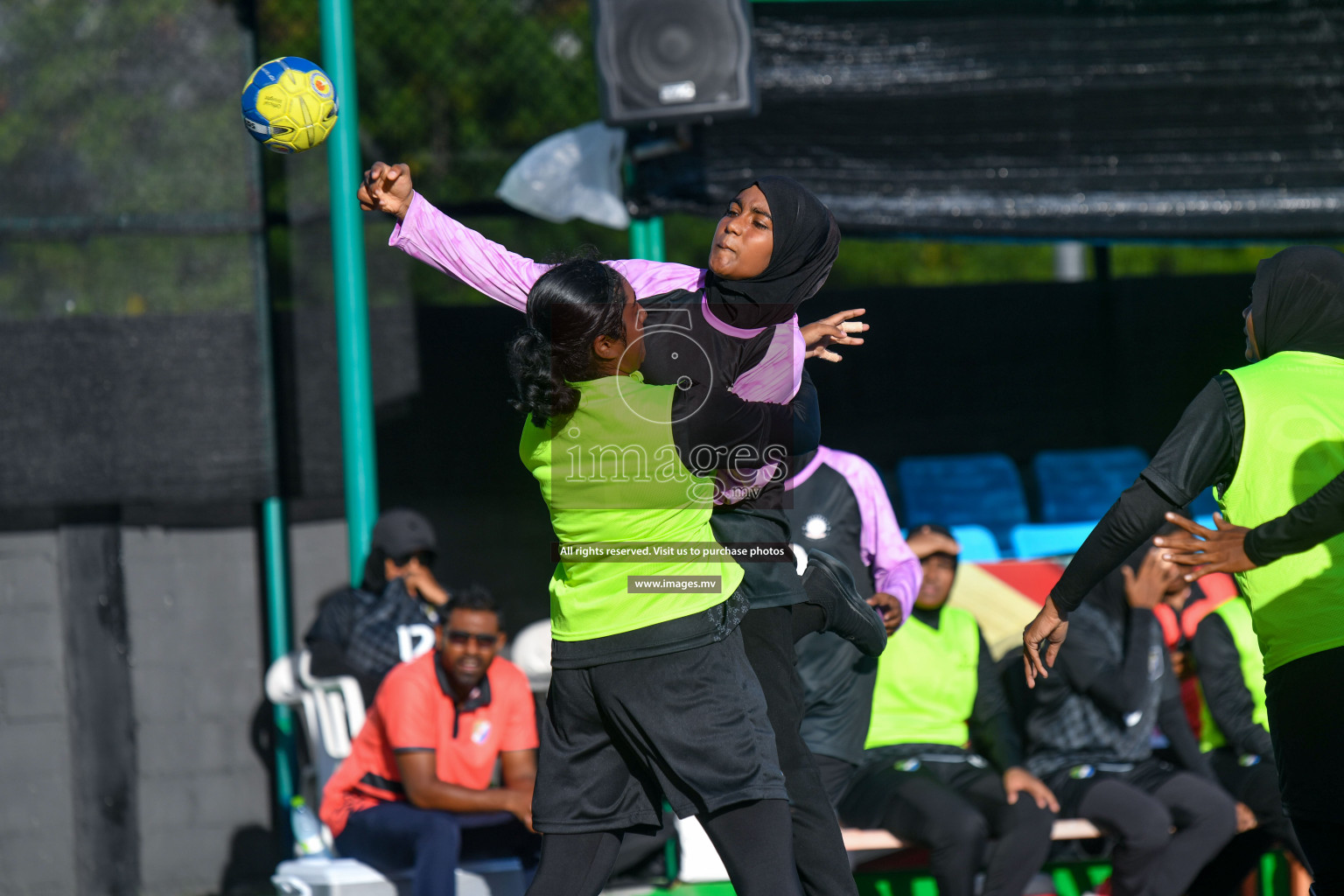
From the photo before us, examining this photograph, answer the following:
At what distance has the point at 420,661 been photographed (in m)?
4.37

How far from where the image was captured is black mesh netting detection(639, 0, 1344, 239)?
506 centimetres

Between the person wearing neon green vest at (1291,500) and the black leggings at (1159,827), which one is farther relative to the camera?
the black leggings at (1159,827)

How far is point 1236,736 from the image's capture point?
460 centimetres

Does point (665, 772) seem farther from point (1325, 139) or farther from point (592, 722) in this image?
point (1325, 139)

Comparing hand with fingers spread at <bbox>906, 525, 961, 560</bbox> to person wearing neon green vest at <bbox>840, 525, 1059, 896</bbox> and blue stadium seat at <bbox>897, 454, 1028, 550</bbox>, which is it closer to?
person wearing neon green vest at <bbox>840, 525, 1059, 896</bbox>

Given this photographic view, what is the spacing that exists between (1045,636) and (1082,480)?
146 inches

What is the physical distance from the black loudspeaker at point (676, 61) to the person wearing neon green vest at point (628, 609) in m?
2.36

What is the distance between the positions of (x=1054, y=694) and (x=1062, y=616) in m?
2.05

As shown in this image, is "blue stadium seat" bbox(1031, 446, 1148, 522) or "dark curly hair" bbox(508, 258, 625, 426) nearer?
"dark curly hair" bbox(508, 258, 625, 426)

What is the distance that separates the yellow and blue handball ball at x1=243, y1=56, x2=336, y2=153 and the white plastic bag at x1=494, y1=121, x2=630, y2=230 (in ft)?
7.26

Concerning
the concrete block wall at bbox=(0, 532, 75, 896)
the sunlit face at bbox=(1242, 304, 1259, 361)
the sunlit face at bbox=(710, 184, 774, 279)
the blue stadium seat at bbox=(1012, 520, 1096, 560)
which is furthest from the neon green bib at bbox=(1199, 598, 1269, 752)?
the concrete block wall at bbox=(0, 532, 75, 896)

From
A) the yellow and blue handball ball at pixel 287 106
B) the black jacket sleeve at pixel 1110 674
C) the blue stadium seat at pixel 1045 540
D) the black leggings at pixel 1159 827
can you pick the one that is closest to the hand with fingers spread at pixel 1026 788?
the black leggings at pixel 1159 827

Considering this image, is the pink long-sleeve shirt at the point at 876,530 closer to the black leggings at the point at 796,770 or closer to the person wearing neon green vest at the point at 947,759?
the person wearing neon green vest at the point at 947,759

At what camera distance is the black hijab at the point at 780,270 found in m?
2.75
